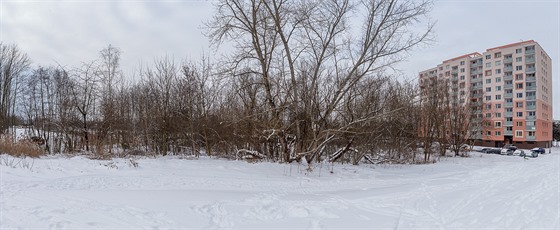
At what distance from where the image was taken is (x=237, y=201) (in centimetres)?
663

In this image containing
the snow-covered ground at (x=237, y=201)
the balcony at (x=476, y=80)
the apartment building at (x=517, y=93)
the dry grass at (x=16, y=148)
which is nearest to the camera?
the snow-covered ground at (x=237, y=201)

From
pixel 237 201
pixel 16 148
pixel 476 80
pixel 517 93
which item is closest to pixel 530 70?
pixel 517 93

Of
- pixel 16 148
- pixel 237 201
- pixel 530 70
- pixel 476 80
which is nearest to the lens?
pixel 237 201

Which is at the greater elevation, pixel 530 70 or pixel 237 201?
pixel 530 70

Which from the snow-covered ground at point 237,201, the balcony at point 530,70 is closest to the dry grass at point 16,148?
the snow-covered ground at point 237,201

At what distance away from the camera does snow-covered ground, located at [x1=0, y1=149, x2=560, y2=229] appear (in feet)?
16.5

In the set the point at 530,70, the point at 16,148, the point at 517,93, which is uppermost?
the point at 530,70

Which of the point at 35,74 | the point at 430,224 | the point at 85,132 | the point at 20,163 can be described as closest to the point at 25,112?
the point at 35,74

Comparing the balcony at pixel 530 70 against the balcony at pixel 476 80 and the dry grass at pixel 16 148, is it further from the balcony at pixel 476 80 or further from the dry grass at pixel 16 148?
the dry grass at pixel 16 148

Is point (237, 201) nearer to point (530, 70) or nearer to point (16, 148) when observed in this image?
point (16, 148)

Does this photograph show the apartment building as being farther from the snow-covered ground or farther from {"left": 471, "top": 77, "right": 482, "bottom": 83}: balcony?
the snow-covered ground

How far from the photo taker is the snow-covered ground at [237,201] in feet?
16.5

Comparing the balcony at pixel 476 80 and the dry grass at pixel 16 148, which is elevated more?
the balcony at pixel 476 80

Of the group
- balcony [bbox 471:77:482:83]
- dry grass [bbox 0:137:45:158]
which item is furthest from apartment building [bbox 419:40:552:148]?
dry grass [bbox 0:137:45:158]
